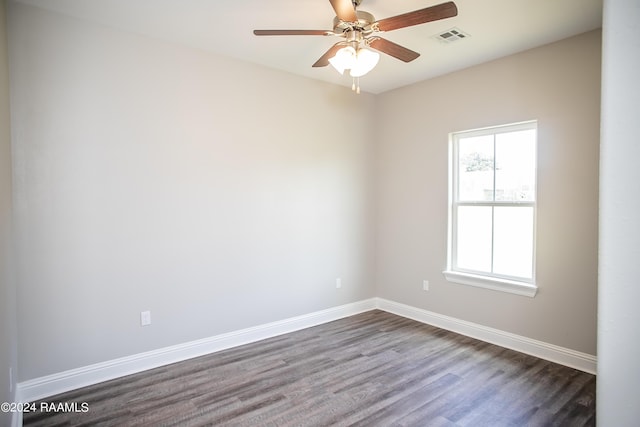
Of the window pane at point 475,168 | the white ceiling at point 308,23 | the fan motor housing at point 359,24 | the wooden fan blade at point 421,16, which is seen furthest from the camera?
the window pane at point 475,168

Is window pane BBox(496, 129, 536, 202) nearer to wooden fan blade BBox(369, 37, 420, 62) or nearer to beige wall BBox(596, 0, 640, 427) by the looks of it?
wooden fan blade BBox(369, 37, 420, 62)

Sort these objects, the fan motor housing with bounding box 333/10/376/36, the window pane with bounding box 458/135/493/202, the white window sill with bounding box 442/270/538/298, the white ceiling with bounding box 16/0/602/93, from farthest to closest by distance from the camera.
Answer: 1. the window pane with bounding box 458/135/493/202
2. the white window sill with bounding box 442/270/538/298
3. the white ceiling with bounding box 16/0/602/93
4. the fan motor housing with bounding box 333/10/376/36

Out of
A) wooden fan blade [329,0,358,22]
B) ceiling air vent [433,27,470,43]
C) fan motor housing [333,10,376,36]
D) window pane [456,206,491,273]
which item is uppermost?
ceiling air vent [433,27,470,43]

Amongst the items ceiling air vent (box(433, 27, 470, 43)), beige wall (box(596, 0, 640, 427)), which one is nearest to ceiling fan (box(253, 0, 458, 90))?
ceiling air vent (box(433, 27, 470, 43))

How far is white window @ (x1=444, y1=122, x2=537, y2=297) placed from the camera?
11.1 feet

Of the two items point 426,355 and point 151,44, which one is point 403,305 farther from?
point 151,44

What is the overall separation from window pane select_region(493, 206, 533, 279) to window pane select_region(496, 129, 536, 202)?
153 millimetres

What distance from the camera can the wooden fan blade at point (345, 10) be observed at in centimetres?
197

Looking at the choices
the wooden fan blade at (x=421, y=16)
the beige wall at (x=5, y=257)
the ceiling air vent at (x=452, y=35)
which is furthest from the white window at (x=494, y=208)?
the beige wall at (x=5, y=257)

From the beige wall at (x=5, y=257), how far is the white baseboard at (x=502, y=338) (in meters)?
3.73

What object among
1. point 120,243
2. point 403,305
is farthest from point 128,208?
point 403,305

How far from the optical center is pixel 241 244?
3.52 m

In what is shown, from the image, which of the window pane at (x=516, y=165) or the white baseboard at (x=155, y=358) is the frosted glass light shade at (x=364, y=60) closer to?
the window pane at (x=516, y=165)

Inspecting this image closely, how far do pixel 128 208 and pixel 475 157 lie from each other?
3.46 meters
